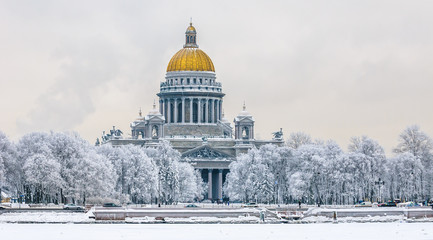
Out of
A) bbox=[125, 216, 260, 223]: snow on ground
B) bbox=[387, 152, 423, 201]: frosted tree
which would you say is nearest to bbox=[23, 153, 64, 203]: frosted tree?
bbox=[125, 216, 260, 223]: snow on ground

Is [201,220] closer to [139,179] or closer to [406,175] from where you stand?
[139,179]

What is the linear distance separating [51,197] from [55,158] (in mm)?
4756

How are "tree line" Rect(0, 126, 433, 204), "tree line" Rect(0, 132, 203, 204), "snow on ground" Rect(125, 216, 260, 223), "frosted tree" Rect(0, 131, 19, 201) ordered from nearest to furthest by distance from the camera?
"snow on ground" Rect(125, 216, 260, 223)
"tree line" Rect(0, 132, 203, 204)
"frosted tree" Rect(0, 131, 19, 201)
"tree line" Rect(0, 126, 433, 204)

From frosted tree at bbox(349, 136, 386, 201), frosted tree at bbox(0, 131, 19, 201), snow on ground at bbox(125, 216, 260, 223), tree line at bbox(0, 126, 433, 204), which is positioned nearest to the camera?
snow on ground at bbox(125, 216, 260, 223)

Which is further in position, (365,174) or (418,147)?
(418,147)
